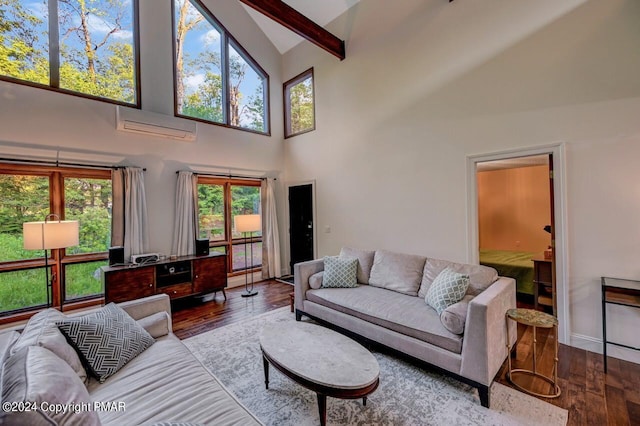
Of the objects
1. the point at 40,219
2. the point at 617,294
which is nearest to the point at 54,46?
the point at 40,219

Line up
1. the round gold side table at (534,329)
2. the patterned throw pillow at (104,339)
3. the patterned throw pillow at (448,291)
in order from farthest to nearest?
the patterned throw pillow at (448,291)
the round gold side table at (534,329)
the patterned throw pillow at (104,339)

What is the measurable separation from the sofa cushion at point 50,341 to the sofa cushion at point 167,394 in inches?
6.6

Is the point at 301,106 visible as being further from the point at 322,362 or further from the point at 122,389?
the point at 122,389

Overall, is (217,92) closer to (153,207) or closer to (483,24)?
(153,207)

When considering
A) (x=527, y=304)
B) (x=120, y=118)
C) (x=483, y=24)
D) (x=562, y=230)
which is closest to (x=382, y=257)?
(x=562, y=230)

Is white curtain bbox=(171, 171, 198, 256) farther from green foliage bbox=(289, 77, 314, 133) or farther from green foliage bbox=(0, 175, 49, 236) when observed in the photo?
green foliage bbox=(289, 77, 314, 133)

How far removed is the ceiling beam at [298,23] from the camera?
12.3 feet

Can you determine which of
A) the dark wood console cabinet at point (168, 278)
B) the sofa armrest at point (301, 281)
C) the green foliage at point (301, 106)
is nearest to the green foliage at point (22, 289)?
the dark wood console cabinet at point (168, 278)

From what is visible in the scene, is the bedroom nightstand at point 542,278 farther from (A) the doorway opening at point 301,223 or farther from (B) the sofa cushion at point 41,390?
(B) the sofa cushion at point 41,390

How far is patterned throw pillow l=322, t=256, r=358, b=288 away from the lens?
3.39 metres

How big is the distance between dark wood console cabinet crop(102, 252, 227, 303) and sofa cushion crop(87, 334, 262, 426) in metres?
2.21

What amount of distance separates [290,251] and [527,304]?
4.26 m

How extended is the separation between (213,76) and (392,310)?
5094mm

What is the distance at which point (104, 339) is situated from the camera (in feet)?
5.80
